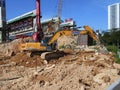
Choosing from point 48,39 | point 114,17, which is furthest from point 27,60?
point 114,17

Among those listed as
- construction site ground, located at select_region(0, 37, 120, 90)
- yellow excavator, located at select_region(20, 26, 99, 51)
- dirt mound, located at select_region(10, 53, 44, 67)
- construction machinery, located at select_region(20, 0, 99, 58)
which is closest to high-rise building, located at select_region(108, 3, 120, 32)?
construction machinery, located at select_region(20, 0, 99, 58)

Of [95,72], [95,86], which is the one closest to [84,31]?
[95,72]

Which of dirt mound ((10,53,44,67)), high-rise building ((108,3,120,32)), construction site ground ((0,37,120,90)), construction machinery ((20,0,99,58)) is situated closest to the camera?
construction site ground ((0,37,120,90))

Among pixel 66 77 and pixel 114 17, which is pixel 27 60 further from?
pixel 114 17

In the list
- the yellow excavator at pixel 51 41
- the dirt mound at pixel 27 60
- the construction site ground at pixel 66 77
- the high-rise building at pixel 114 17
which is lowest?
the construction site ground at pixel 66 77

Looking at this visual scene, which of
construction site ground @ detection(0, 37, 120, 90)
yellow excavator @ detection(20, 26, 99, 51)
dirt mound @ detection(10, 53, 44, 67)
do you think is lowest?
construction site ground @ detection(0, 37, 120, 90)

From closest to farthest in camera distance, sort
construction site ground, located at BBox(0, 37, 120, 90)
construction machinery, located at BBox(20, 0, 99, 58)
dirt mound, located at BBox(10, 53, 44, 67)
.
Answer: construction site ground, located at BBox(0, 37, 120, 90) → dirt mound, located at BBox(10, 53, 44, 67) → construction machinery, located at BBox(20, 0, 99, 58)

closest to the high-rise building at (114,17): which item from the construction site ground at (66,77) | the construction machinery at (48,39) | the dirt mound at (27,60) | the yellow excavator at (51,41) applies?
the construction machinery at (48,39)

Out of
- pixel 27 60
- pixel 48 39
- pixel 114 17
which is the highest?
pixel 114 17

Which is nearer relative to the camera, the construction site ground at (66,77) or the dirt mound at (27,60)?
the construction site ground at (66,77)

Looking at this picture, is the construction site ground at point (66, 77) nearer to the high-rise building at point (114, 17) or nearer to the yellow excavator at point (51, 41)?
the yellow excavator at point (51, 41)

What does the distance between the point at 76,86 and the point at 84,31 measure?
47.2 ft

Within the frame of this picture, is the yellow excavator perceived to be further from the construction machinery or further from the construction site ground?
the construction site ground

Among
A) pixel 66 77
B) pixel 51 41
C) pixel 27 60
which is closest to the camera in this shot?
pixel 66 77
